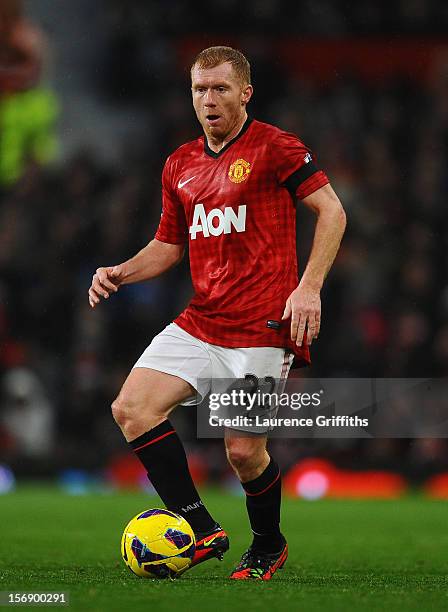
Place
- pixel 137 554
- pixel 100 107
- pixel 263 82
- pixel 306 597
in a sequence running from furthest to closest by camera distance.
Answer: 1. pixel 100 107
2. pixel 263 82
3. pixel 137 554
4. pixel 306 597

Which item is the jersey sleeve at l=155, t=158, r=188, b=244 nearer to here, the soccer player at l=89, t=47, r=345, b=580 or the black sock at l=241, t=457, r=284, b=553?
the soccer player at l=89, t=47, r=345, b=580

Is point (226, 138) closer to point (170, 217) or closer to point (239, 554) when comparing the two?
point (170, 217)

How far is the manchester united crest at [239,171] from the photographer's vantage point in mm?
5523

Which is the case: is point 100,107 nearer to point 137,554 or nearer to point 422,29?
point 422,29

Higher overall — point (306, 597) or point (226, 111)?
point (226, 111)

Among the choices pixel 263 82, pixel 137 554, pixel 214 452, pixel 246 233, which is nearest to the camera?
pixel 137 554

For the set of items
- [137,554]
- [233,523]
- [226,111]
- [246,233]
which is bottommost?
[233,523]

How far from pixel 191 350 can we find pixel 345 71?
1160 centimetres

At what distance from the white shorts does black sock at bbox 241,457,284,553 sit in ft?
1.48

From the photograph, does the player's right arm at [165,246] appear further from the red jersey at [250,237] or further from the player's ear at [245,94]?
the player's ear at [245,94]

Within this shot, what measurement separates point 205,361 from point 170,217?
0.82m

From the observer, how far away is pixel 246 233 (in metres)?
5.50

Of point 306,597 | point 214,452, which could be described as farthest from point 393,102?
point 306,597

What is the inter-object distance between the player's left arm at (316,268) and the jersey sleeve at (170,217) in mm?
732
